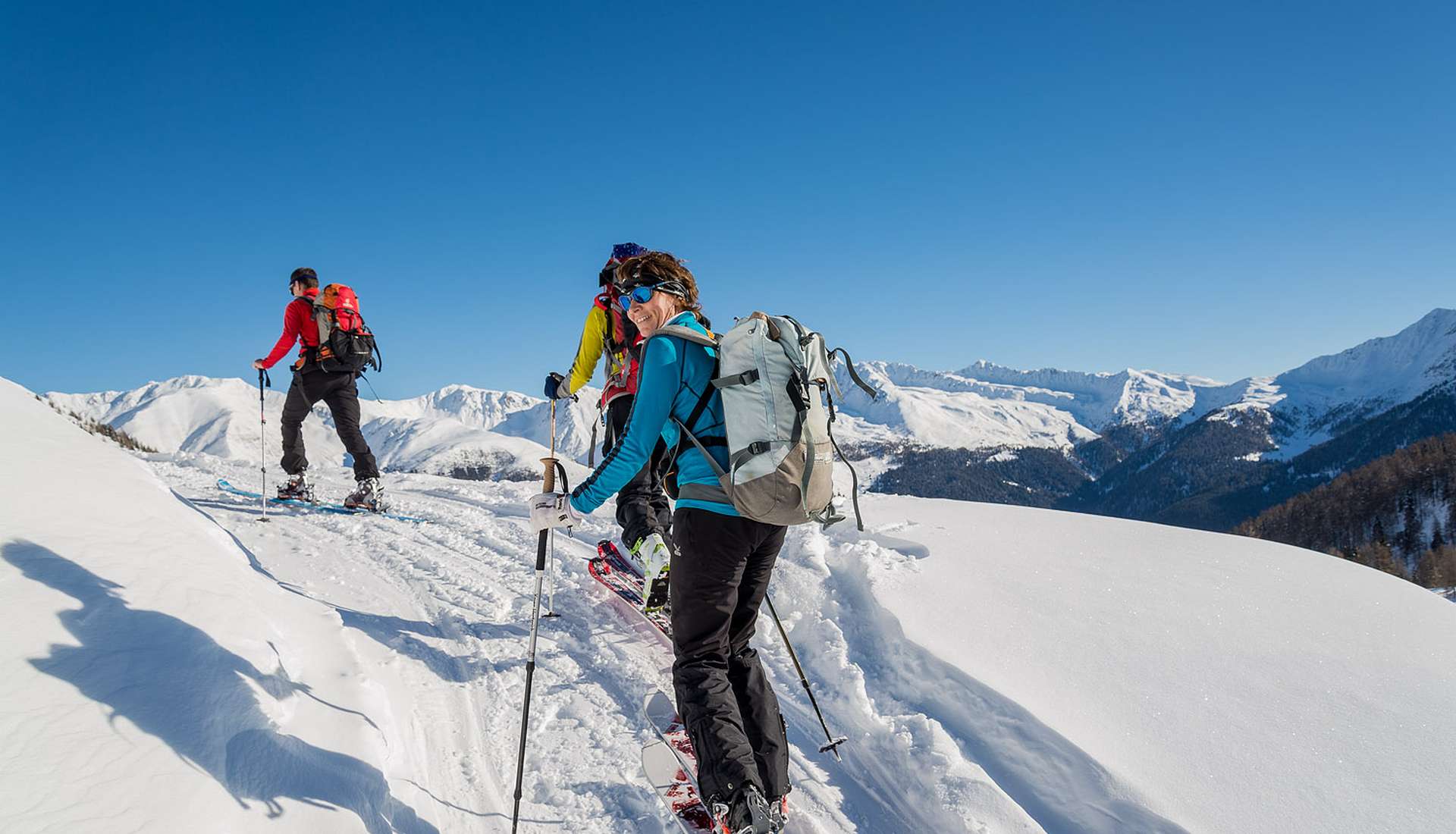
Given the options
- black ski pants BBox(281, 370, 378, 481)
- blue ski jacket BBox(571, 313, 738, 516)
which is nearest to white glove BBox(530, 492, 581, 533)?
blue ski jacket BBox(571, 313, 738, 516)

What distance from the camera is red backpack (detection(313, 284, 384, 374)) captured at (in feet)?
30.7

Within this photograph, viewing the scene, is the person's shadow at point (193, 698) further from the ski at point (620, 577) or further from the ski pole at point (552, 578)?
the ski at point (620, 577)

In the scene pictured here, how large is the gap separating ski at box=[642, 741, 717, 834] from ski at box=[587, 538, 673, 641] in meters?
1.96

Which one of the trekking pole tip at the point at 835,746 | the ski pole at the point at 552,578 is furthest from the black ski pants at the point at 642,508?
the trekking pole tip at the point at 835,746

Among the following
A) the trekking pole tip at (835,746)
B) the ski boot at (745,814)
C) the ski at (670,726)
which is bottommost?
the trekking pole tip at (835,746)

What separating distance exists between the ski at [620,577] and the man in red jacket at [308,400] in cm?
371

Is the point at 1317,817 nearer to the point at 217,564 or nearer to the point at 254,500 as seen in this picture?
the point at 217,564

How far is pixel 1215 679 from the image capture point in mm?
4664

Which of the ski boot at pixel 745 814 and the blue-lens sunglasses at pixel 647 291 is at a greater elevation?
the blue-lens sunglasses at pixel 647 291

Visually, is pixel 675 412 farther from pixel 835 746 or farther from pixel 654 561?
pixel 835 746

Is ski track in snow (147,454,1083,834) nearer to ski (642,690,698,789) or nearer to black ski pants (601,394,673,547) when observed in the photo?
ski (642,690,698,789)

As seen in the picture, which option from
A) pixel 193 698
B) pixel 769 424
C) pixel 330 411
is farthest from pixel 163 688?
pixel 330 411

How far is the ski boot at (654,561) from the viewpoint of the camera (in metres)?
5.00

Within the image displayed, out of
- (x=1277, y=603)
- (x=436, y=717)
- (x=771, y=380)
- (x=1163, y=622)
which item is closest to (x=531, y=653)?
(x=436, y=717)
